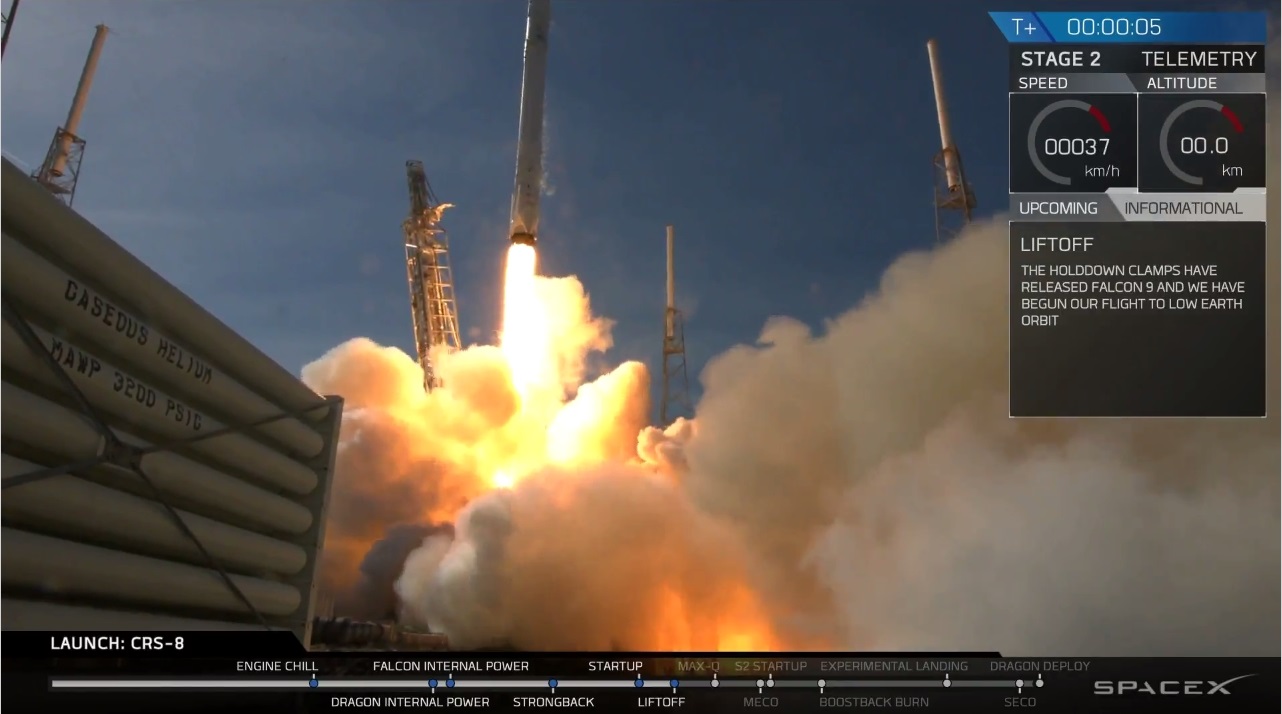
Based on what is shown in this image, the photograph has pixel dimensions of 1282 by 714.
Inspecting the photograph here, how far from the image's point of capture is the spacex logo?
18.4ft

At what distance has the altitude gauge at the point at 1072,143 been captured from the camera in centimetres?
688

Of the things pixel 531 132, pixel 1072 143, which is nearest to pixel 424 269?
pixel 531 132

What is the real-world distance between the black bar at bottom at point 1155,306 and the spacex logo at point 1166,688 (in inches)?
88.6

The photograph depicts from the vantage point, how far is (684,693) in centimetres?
559

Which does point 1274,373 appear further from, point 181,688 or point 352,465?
point 352,465

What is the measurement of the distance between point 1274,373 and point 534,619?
476 inches

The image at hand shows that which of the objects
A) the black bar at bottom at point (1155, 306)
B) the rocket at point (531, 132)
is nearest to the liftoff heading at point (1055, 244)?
the black bar at bottom at point (1155, 306)

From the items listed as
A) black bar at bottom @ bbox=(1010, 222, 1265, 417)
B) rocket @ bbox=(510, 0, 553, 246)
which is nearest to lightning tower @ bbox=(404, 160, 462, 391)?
rocket @ bbox=(510, 0, 553, 246)

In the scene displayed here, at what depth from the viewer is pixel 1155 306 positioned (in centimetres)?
709

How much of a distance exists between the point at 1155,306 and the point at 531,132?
55.8ft

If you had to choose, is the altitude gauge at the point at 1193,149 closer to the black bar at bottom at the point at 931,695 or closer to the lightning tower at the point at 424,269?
the black bar at bottom at the point at 931,695

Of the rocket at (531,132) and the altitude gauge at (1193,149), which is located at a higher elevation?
the rocket at (531,132)

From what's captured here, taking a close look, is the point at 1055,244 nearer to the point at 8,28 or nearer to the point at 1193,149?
the point at 1193,149
